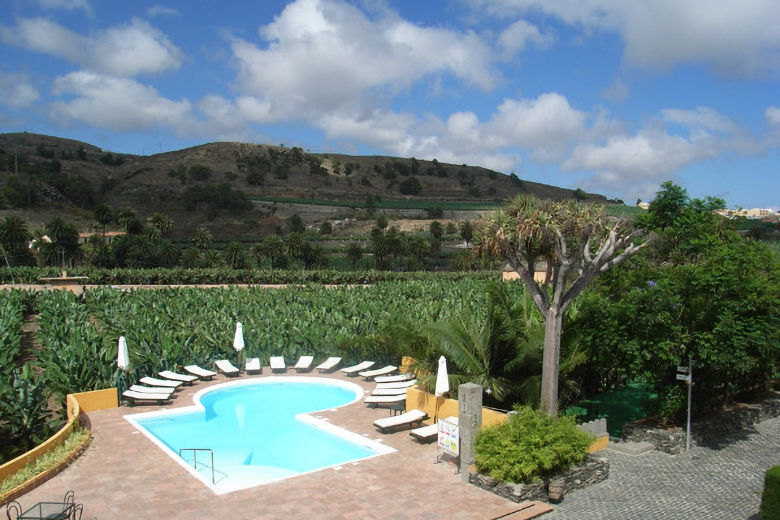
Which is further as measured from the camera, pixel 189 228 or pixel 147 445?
pixel 189 228

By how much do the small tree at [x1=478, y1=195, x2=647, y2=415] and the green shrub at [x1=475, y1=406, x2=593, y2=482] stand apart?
1305 millimetres

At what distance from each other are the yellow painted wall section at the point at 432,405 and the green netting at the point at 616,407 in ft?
9.12

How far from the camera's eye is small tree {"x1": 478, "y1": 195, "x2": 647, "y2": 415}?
10.5 m

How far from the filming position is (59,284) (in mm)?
41438

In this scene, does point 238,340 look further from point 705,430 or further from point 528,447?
point 705,430

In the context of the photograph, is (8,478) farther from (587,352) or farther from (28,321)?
(28,321)

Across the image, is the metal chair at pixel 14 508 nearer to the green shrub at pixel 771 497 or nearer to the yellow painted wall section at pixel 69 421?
the yellow painted wall section at pixel 69 421

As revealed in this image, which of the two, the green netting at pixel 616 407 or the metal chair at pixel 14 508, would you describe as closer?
the metal chair at pixel 14 508

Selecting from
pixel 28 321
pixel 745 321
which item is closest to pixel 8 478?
pixel 745 321

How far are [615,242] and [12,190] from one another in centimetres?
9419

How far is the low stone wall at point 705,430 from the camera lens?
11.4 m

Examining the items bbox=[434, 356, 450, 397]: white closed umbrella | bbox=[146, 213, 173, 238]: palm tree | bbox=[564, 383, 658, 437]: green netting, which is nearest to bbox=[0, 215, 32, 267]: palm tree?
bbox=[146, 213, 173, 238]: palm tree

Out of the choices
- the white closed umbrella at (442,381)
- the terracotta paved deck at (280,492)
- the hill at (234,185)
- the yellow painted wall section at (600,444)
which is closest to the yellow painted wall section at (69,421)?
the terracotta paved deck at (280,492)

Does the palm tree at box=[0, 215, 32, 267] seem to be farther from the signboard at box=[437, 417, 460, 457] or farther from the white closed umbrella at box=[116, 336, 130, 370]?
the signboard at box=[437, 417, 460, 457]
